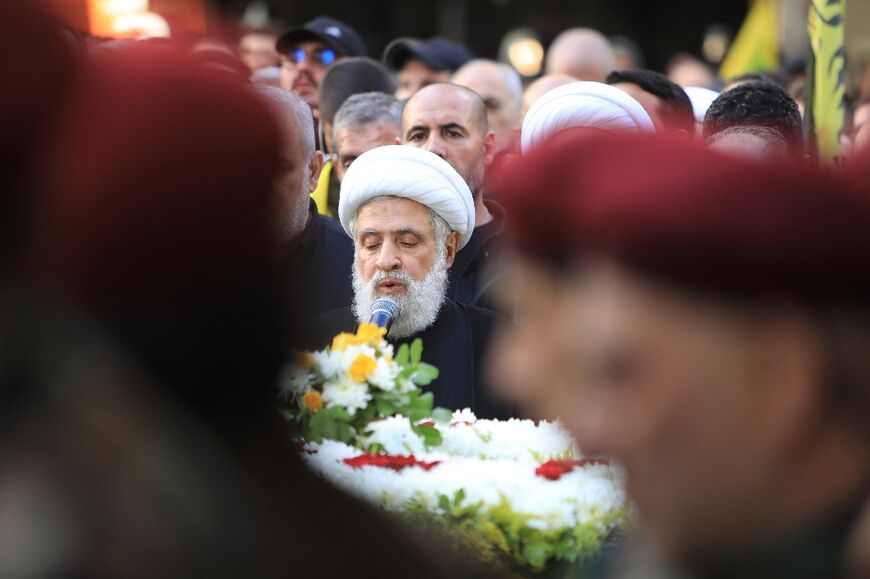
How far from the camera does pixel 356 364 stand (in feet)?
11.0

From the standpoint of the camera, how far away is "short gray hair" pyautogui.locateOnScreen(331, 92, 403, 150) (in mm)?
7012

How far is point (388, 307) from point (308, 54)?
15.3ft

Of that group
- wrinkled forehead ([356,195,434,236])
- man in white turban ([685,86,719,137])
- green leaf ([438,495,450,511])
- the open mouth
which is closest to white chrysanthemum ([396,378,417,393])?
green leaf ([438,495,450,511])

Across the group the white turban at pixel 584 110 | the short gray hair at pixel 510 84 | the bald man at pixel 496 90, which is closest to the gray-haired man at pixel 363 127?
the white turban at pixel 584 110

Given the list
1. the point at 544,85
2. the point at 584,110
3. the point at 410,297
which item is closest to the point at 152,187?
the point at 410,297

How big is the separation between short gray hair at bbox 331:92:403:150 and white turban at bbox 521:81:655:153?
3.90 feet

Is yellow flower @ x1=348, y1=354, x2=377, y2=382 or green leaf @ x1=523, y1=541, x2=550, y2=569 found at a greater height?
yellow flower @ x1=348, y1=354, x2=377, y2=382

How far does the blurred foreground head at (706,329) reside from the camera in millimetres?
1558

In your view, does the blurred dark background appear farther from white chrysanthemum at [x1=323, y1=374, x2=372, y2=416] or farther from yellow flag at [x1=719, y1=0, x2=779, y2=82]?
white chrysanthemum at [x1=323, y1=374, x2=372, y2=416]

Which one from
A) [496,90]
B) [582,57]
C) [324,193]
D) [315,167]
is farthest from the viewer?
[582,57]

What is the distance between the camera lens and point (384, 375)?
11.1ft

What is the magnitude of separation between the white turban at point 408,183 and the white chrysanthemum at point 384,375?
1.76 m

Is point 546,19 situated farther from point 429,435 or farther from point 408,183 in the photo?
point 429,435

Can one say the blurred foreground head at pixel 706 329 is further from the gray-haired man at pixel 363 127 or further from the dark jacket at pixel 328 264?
the gray-haired man at pixel 363 127
